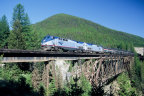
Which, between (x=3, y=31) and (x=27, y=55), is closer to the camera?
(x=27, y=55)

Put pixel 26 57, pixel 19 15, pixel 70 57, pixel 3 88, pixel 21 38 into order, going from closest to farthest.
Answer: pixel 3 88 → pixel 26 57 → pixel 70 57 → pixel 21 38 → pixel 19 15

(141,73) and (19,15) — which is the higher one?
(19,15)

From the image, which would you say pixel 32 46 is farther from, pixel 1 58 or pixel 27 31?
pixel 1 58

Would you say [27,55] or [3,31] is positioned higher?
[3,31]

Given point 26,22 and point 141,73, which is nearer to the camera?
point 26,22

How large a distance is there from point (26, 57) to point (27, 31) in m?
23.4

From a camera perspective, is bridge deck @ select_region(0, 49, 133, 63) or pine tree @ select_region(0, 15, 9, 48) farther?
pine tree @ select_region(0, 15, 9, 48)

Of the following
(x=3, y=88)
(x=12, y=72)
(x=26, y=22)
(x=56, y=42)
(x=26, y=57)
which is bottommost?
(x=12, y=72)

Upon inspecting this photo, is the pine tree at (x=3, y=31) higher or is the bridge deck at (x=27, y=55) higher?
the pine tree at (x=3, y=31)

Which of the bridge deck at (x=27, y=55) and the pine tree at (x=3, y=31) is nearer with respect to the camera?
the bridge deck at (x=27, y=55)

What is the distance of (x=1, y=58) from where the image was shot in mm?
9898

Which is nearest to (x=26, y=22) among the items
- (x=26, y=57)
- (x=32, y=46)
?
(x=32, y=46)

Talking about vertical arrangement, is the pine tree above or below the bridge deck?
above

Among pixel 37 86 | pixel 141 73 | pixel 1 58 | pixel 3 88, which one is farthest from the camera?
pixel 141 73
